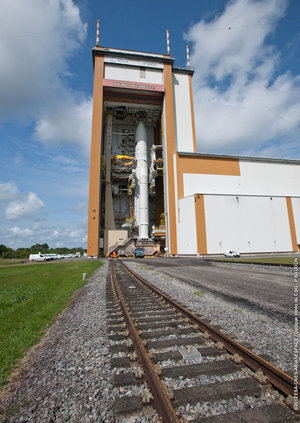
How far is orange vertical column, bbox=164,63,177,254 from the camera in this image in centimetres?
3725

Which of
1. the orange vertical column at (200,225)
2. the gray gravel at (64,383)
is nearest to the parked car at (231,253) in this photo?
the orange vertical column at (200,225)

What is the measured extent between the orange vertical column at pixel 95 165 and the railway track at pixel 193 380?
3305 centimetres

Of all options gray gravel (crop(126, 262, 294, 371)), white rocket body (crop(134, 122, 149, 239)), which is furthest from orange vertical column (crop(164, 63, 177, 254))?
gray gravel (crop(126, 262, 294, 371))

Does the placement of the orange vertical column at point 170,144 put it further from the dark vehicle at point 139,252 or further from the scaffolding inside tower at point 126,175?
the dark vehicle at point 139,252

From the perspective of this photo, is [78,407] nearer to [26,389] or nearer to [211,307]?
[26,389]

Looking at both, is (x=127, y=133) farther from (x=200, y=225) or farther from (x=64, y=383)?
(x=64, y=383)

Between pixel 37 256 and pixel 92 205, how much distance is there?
21.8 metres

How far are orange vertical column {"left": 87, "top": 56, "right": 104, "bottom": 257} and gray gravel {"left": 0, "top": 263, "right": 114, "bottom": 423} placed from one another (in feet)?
106

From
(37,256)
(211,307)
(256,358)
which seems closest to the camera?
(256,358)

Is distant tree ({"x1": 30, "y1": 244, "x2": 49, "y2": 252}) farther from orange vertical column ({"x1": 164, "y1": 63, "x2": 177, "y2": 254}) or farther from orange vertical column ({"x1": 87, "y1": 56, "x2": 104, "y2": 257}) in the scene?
orange vertical column ({"x1": 164, "y1": 63, "x2": 177, "y2": 254})

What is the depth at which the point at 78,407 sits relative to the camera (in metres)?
2.45

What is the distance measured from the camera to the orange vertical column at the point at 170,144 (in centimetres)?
3725

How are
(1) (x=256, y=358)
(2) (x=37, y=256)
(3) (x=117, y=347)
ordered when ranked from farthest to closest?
(2) (x=37, y=256) < (3) (x=117, y=347) < (1) (x=256, y=358)

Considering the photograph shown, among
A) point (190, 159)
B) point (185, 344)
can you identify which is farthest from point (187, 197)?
point (185, 344)
